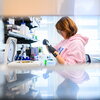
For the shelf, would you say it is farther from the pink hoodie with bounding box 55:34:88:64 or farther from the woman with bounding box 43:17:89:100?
the pink hoodie with bounding box 55:34:88:64

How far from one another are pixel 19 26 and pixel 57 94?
1896 millimetres

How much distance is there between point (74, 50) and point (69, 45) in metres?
0.09

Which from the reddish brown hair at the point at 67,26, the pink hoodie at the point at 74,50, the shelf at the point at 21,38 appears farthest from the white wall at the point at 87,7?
the shelf at the point at 21,38

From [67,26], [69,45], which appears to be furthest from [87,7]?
[69,45]

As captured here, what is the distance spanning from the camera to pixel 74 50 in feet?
5.89

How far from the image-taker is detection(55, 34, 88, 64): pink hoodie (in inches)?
70.8

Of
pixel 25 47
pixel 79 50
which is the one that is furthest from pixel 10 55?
pixel 79 50

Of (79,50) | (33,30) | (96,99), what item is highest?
(33,30)

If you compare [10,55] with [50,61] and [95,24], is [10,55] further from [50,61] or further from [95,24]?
[95,24]

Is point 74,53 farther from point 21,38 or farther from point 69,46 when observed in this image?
point 21,38

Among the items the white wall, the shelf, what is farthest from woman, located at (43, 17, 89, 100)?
the shelf

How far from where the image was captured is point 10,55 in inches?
77.0

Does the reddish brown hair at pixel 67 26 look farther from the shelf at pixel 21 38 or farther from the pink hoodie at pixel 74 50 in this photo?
the shelf at pixel 21 38

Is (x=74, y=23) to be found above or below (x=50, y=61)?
above
